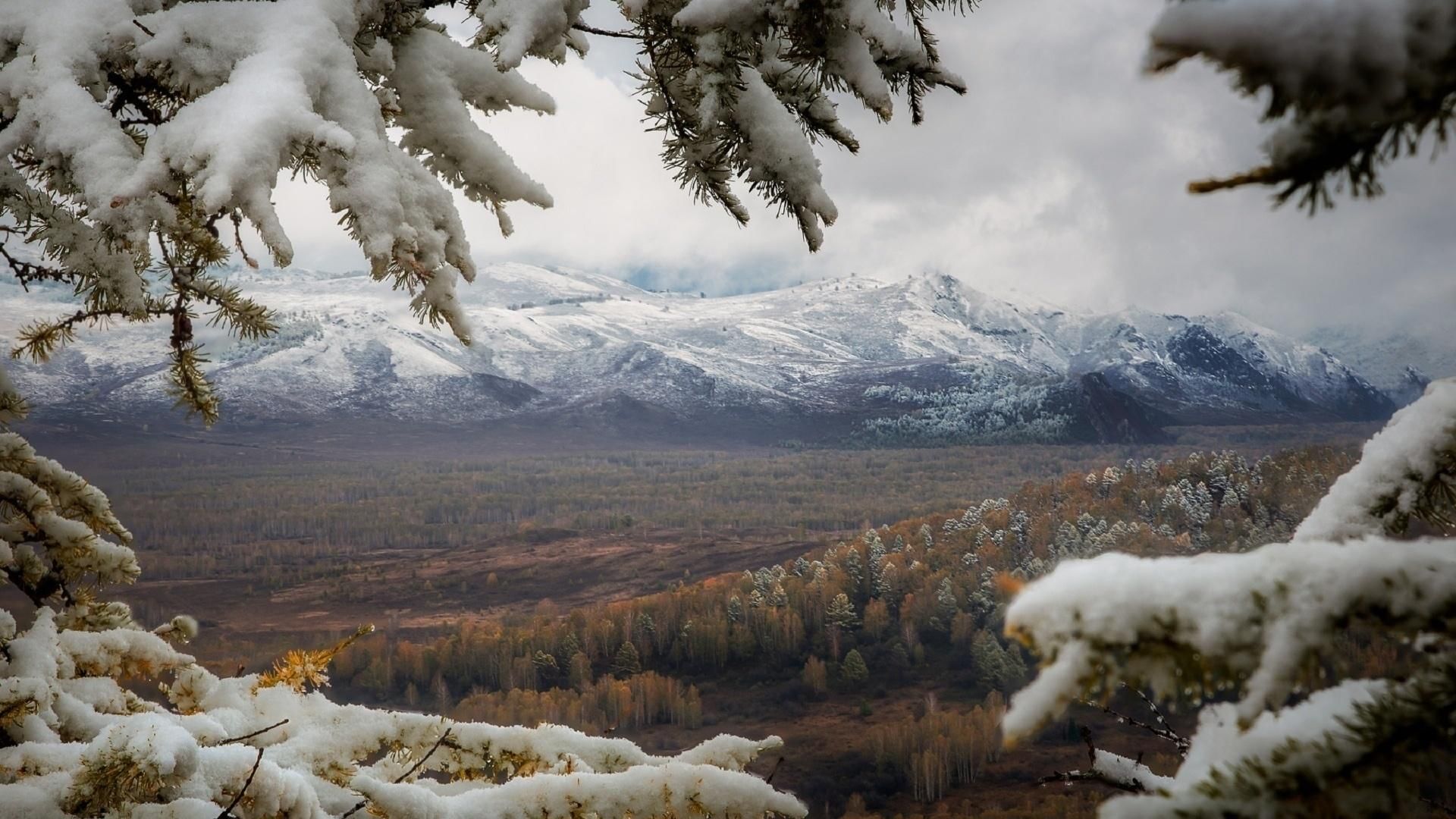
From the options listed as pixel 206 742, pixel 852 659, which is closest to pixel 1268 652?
pixel 206 742

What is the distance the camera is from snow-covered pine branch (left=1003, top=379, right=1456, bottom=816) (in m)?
0.86

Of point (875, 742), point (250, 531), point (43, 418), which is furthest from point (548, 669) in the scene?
point (43, 418)

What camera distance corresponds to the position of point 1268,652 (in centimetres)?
88

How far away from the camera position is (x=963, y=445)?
19612 centimetres

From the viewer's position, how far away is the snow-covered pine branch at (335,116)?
6.64ft

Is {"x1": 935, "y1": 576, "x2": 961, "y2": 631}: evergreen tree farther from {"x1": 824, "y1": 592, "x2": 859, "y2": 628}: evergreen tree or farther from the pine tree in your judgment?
the pine tree

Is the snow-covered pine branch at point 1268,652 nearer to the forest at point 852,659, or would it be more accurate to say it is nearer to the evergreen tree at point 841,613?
the forest at point 852,659

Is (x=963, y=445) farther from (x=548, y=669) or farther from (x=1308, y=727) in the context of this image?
(x=1308, y=727)

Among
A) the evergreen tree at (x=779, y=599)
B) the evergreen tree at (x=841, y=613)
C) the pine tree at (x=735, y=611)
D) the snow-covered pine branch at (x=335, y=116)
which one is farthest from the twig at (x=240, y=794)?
the pine tree at (x=735, y=611)

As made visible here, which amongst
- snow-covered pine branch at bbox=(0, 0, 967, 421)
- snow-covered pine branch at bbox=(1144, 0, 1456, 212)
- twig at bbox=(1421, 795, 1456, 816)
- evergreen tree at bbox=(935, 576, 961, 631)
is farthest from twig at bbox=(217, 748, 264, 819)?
evergreen tree at bbox=(935, 576, 961, 631)

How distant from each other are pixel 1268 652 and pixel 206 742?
372 cm

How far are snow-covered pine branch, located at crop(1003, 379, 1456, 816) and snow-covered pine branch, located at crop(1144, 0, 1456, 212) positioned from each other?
0.47 meters

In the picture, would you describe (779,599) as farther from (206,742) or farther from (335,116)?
(335,116)

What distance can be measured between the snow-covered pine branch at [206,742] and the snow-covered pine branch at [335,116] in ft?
4.20
